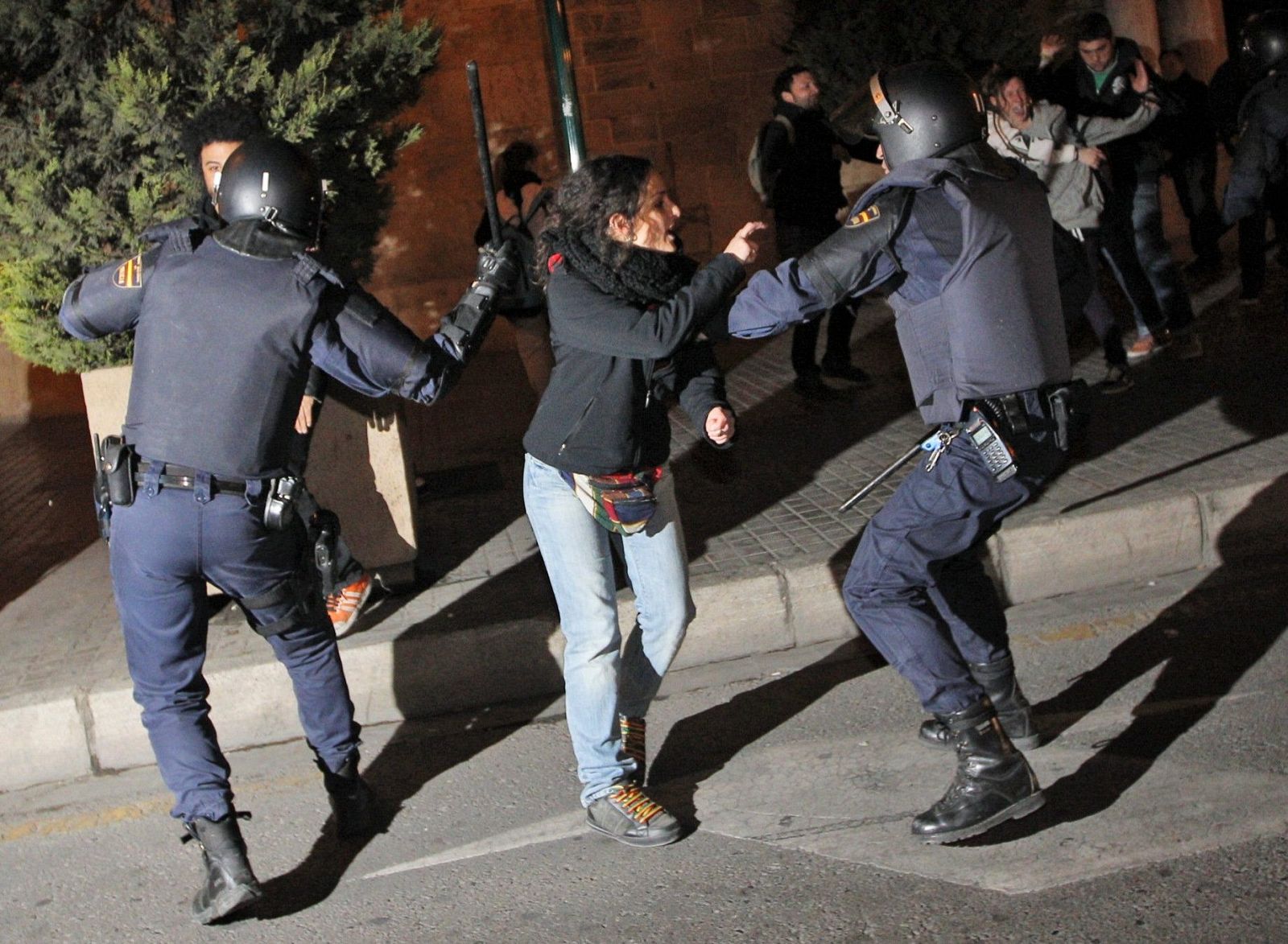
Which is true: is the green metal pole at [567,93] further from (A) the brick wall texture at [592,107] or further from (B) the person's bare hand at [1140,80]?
(A) the brick wall texture at [592,107]

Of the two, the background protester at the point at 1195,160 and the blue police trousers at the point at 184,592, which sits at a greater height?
the background protester at the point at 1195,160

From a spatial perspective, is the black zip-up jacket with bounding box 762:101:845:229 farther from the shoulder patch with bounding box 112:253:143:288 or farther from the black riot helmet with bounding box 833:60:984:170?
the shoulder patch with bounding box 112:253:143:288

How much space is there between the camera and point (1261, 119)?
7598mm

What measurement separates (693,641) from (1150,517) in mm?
1774

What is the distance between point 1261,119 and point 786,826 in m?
5.36

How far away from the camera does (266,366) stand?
3.57 m

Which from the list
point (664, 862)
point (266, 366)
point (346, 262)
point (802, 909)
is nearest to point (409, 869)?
point (664, 862)

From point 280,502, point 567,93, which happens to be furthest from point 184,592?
point 567,93

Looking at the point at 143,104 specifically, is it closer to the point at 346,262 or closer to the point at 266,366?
the point at 346,262

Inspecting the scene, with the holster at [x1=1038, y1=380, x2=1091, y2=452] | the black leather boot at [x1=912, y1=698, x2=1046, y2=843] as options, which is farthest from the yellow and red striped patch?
the black leather boot at [x1=912, y1=698, x2=1046, y2=843]

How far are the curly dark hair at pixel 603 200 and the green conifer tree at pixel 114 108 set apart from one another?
6.48 feet

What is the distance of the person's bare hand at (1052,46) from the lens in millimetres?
8133

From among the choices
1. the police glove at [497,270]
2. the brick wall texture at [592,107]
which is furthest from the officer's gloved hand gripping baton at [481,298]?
the brick wall texture at [592,107]

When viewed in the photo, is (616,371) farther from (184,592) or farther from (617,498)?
(184,592)
